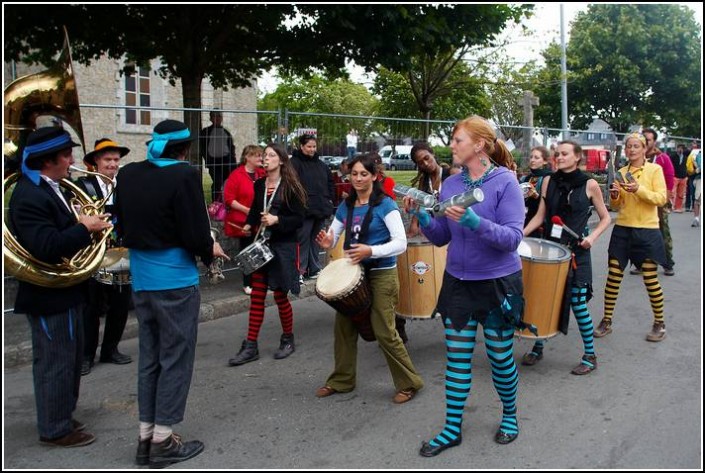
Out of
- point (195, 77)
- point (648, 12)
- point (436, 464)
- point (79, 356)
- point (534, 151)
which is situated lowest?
point (436, 464)

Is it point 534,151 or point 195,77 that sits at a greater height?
point 195,77

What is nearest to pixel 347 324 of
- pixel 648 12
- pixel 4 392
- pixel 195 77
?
pixel 4 392

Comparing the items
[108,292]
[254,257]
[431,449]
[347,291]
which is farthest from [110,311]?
[431,449]

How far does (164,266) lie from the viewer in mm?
3643

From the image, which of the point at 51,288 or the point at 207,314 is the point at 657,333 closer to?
the point at 207,314

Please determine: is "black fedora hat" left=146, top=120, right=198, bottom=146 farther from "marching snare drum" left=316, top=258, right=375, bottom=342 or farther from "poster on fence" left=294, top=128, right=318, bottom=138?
"poster on fence" left=294, top=128, right=318, bottom=138

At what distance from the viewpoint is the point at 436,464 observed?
3688 mm

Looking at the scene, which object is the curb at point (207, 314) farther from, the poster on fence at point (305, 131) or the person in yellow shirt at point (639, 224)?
the person in yellow shirt at point (639, 224)

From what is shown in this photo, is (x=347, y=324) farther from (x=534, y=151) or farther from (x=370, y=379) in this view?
(x=534, y=151)

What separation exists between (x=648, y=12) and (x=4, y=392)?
30906mm

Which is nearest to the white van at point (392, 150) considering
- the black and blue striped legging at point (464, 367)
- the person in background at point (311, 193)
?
the person in background at point (311, 193)

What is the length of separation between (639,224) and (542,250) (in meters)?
1.44

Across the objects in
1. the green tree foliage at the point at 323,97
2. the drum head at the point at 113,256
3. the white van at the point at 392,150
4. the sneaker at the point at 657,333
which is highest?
the green tree foliage at the point at 323,97

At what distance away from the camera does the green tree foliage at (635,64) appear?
2800 cm
